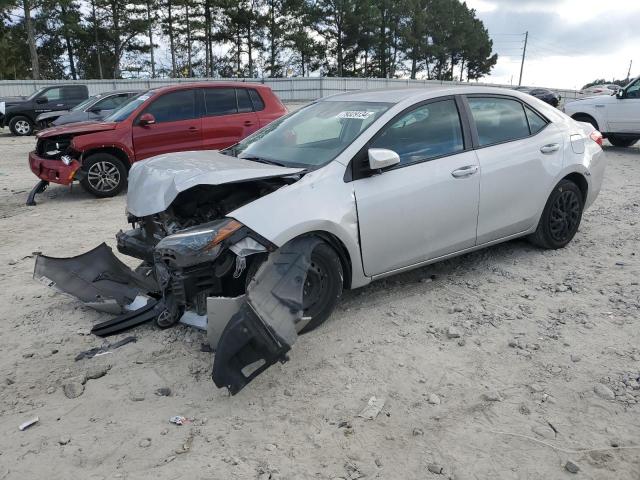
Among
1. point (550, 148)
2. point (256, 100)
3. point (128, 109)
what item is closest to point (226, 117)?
point (256, 100)

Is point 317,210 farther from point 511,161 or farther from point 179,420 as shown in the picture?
point 511,161

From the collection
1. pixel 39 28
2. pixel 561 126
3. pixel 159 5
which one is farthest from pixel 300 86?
pixel 561 126

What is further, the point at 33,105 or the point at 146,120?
the point at 33,105

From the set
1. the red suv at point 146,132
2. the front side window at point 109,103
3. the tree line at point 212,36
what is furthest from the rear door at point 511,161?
the tree line at point 212,36

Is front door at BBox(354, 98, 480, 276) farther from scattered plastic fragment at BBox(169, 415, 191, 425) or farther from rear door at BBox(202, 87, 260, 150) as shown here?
rear door at BBox(202, 87, 260, 150)

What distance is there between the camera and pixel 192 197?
3.86 meters

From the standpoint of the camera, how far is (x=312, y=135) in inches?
175

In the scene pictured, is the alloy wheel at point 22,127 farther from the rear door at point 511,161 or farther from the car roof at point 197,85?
the rear door at point 511,161

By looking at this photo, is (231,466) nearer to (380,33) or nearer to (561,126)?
(561,126)

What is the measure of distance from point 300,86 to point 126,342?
3221 centimetres

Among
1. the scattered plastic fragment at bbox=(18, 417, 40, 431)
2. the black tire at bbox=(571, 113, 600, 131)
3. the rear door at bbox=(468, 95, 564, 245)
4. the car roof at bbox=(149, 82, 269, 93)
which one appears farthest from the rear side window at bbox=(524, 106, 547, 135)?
the black tire at bbox=(571, 113, 600, 131)

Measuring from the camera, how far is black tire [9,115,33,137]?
1869cm

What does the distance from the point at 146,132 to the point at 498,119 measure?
19.5ft

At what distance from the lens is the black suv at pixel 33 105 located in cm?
1861
